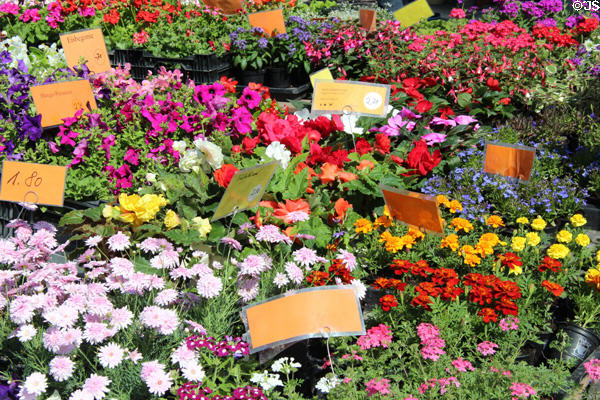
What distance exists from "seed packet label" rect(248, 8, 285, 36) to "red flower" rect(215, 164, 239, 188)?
2.61m

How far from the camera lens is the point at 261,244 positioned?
2510 mm

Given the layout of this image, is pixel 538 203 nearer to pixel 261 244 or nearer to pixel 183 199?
pixel 261 244

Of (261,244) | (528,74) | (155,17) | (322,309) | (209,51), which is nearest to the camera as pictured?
(322,309)

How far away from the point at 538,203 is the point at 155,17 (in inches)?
158

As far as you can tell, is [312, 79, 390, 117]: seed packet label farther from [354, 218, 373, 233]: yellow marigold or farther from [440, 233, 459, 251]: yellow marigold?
[440, 233, 459, 251]: yellow marigold

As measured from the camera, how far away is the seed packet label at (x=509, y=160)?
2.76 meters

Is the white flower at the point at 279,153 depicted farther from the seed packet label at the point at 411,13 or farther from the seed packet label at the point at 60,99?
the seed packet label at the point at 411,13

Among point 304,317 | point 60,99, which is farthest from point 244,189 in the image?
point 60,99

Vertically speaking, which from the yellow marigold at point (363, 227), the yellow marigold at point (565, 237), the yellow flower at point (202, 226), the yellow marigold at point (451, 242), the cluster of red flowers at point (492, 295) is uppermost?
the cluster of red flowers at point (492, 295)

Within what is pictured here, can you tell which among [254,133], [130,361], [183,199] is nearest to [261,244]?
Answer: [183,199]

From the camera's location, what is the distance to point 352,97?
3.31m

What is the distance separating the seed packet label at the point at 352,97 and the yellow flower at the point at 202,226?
1.15m

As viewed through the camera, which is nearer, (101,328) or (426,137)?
(101,328)

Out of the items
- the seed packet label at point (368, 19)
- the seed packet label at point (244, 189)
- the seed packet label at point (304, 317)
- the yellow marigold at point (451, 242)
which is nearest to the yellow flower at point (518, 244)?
the yellow marigold at point (451, 242)
